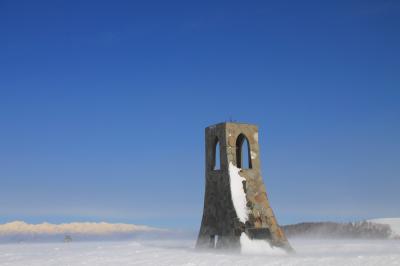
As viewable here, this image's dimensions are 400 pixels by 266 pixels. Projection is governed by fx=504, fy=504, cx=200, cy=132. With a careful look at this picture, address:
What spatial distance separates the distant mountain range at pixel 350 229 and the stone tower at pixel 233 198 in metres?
17.0

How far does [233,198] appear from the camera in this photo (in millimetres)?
20672

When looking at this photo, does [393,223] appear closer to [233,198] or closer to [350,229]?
[350,229]

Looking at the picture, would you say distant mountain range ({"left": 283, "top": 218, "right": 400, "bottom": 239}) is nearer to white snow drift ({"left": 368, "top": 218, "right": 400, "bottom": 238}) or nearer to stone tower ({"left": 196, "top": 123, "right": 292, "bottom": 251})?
white snow drift ({"left": 368, "top": 218, "right": 400, "bottom": 238})

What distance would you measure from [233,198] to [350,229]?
779 inches

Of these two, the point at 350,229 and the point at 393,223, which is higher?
the point at 393,223

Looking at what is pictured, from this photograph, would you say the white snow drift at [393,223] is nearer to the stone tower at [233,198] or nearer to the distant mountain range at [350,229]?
the distant mountain range at [350,229]

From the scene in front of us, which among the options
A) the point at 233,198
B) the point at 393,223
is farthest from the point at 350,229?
the point at 233,198

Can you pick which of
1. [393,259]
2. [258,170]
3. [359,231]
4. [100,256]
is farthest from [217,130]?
[359,231]

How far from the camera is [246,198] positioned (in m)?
20.9

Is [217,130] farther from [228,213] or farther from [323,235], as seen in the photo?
[323,235]

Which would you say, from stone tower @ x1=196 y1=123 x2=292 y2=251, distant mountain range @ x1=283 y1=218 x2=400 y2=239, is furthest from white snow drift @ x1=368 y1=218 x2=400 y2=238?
stone tower @ x1=196 y1=123 x2=292 y2=251

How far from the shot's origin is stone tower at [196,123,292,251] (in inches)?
805

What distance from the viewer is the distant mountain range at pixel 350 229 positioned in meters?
35.2

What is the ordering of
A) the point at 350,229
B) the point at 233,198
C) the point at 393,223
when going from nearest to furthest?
the point at 233,198
the point at 393,223
the point at 350,229
